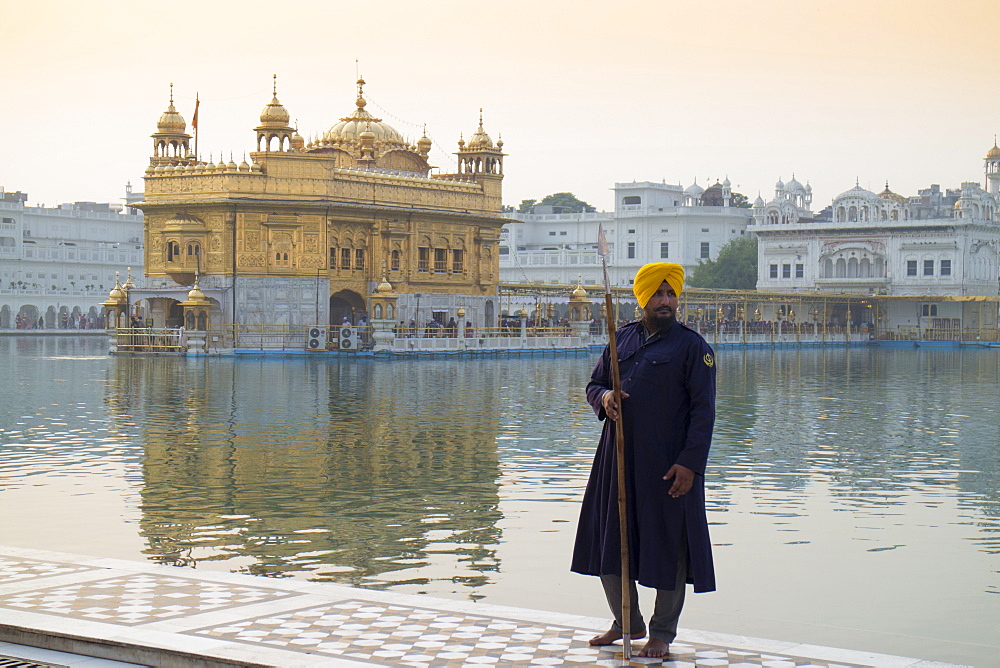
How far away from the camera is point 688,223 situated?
9431cm

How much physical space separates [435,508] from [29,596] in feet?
16.4

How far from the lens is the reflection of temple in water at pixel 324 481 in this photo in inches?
390

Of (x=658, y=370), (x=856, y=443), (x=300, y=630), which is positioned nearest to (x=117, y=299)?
(x=856, y=443)

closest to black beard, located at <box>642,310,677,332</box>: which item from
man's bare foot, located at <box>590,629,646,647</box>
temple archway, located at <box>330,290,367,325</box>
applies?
man's bare foot, located at <box>590,629,646,647</box>

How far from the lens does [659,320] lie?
6855mm

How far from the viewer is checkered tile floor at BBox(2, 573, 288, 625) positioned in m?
7.10

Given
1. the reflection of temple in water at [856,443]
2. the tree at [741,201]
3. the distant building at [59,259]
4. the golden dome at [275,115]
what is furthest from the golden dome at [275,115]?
the tree at [741,201]

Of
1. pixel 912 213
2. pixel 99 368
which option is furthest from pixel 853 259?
pixel 99 368

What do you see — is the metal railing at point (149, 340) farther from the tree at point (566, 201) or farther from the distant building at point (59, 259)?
the tree at point (566, 201)

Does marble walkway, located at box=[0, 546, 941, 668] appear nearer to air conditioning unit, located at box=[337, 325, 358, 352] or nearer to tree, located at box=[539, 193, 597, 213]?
air conditioning unit, located at box=[337, 325, 358, 352]

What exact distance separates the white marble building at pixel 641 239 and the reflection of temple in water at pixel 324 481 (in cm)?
Result: 6641

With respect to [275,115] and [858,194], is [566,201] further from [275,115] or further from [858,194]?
[275,115]

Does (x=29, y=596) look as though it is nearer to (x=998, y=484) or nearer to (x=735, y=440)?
(x=998, y=484)

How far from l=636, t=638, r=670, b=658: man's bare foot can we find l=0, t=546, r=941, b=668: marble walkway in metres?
0.06
